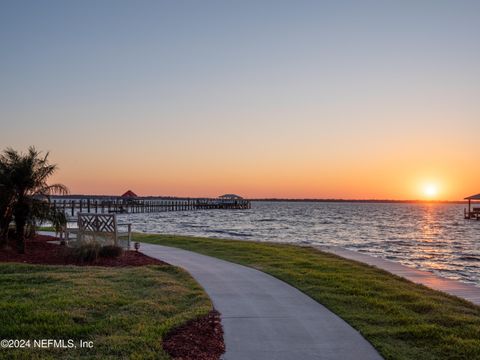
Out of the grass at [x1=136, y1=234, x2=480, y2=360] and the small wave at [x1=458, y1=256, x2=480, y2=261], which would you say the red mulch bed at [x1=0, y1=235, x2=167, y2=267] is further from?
the small wave at [x1=458, y1=256, x2=480, y2=261]

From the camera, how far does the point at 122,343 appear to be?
700 cm

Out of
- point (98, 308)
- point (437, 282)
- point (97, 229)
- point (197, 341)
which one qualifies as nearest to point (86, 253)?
point (97, 229)

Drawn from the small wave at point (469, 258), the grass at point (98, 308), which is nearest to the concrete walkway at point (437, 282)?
the grass at point (98, 308)

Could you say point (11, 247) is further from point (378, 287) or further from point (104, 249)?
point (378, 287)

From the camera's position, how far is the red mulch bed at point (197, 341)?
673cm

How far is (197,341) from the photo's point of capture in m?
7.23

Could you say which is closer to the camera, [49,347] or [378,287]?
[49,347]

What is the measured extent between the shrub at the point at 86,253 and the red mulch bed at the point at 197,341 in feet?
26.7

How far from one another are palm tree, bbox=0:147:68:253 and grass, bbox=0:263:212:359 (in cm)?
395

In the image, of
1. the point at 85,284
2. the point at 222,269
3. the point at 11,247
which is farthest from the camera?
the point at 11,247

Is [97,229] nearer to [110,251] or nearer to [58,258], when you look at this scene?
[110,251]

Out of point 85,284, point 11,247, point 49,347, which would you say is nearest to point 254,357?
point 49,347

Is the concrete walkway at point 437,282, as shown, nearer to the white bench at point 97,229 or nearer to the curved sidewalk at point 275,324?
the curved sidewalk at point 275,324

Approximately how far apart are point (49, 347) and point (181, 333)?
6.41 ft
